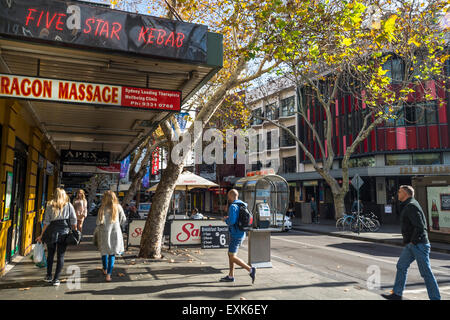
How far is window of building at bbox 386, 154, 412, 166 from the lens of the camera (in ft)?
85.0

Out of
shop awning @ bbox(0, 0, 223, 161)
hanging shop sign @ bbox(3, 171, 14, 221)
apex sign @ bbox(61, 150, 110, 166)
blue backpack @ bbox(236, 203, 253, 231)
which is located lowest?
blue backpack @ bbox(236, 203, 253, 231)

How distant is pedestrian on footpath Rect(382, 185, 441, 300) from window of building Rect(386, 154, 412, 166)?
22118 millimetres

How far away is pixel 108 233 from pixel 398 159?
24393mm

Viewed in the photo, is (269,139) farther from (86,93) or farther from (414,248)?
(86,93)

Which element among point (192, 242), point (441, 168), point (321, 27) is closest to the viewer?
point (321, 27)

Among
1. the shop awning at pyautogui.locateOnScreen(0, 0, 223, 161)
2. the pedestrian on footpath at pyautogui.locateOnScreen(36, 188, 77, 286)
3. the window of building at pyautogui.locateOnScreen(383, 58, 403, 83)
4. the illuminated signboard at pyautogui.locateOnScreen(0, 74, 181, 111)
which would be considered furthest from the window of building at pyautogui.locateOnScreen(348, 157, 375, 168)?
the pedestrian on footpath at pyautogui.locateOnScreen(36, 188, 77, 286)

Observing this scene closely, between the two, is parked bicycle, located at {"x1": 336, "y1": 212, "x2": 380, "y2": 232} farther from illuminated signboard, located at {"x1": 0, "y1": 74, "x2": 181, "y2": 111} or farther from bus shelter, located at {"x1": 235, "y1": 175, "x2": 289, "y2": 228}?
illuminated signboard, located at {"x1": 0, "y1": 74, "x2": 181, "y2": 111}

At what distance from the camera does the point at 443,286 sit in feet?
23.8

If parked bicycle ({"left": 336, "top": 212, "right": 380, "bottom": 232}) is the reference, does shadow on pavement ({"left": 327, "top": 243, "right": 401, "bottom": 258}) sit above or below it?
below

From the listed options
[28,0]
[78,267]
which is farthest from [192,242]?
[28,0]

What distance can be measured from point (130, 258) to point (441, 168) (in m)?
21.7

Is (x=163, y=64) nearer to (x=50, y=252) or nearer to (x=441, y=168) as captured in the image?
(x=50, y=252)

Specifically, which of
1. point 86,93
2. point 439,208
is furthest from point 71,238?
point 439,208

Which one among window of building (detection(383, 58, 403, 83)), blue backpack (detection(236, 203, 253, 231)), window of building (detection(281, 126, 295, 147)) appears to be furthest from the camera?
window of building (detection(281, 126, 295, 147))
